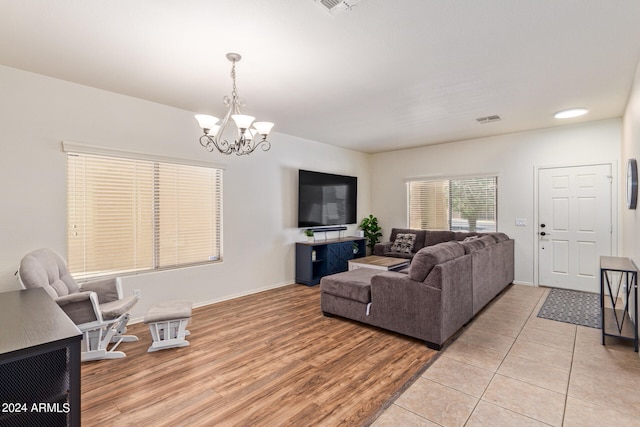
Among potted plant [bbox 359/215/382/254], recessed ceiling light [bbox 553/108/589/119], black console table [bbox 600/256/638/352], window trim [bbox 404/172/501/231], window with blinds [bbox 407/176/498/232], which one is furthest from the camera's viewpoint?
potted plant [bbox 359/215/382/254]

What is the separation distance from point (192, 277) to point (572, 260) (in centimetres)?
563

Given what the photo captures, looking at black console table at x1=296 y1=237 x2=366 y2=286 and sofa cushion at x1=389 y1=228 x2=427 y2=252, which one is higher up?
sofa cushion at x1=389 y1=228 x2=427 y2=252

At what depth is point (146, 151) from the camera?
12.2 ft

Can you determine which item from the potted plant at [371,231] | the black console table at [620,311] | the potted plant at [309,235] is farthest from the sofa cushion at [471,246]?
the potted plant at [371,231]

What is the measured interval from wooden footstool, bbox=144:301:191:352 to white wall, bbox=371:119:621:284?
16.1ft

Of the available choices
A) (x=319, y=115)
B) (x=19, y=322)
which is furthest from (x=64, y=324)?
(x=319, y=115)

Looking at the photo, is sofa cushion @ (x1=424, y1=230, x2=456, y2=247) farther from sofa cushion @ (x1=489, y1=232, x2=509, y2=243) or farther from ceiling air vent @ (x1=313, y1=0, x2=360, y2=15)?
ceiling air vent @ (x1=313, y1=0, x2=360, y2=15)

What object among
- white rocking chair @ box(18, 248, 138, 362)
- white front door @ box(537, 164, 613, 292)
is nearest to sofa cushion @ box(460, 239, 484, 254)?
white front door @ box(537, 164, 613, 292)

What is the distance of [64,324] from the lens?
147cm

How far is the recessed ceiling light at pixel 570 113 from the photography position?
161 inches

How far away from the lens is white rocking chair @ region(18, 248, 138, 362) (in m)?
2.50

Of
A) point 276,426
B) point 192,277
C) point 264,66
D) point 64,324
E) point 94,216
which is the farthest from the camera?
point 192,277

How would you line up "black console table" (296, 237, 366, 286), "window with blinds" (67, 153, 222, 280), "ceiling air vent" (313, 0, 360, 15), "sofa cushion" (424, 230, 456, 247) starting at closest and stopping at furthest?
"ceiling air vent" (313, 0, 360, 15), "window with blinds" (67, 153, 222, 280), "black console table" (296, 237, 366, 286), "sofa cushion" (424, 230, 456, 247)

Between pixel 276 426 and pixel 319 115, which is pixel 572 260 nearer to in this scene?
pixel 319 115
